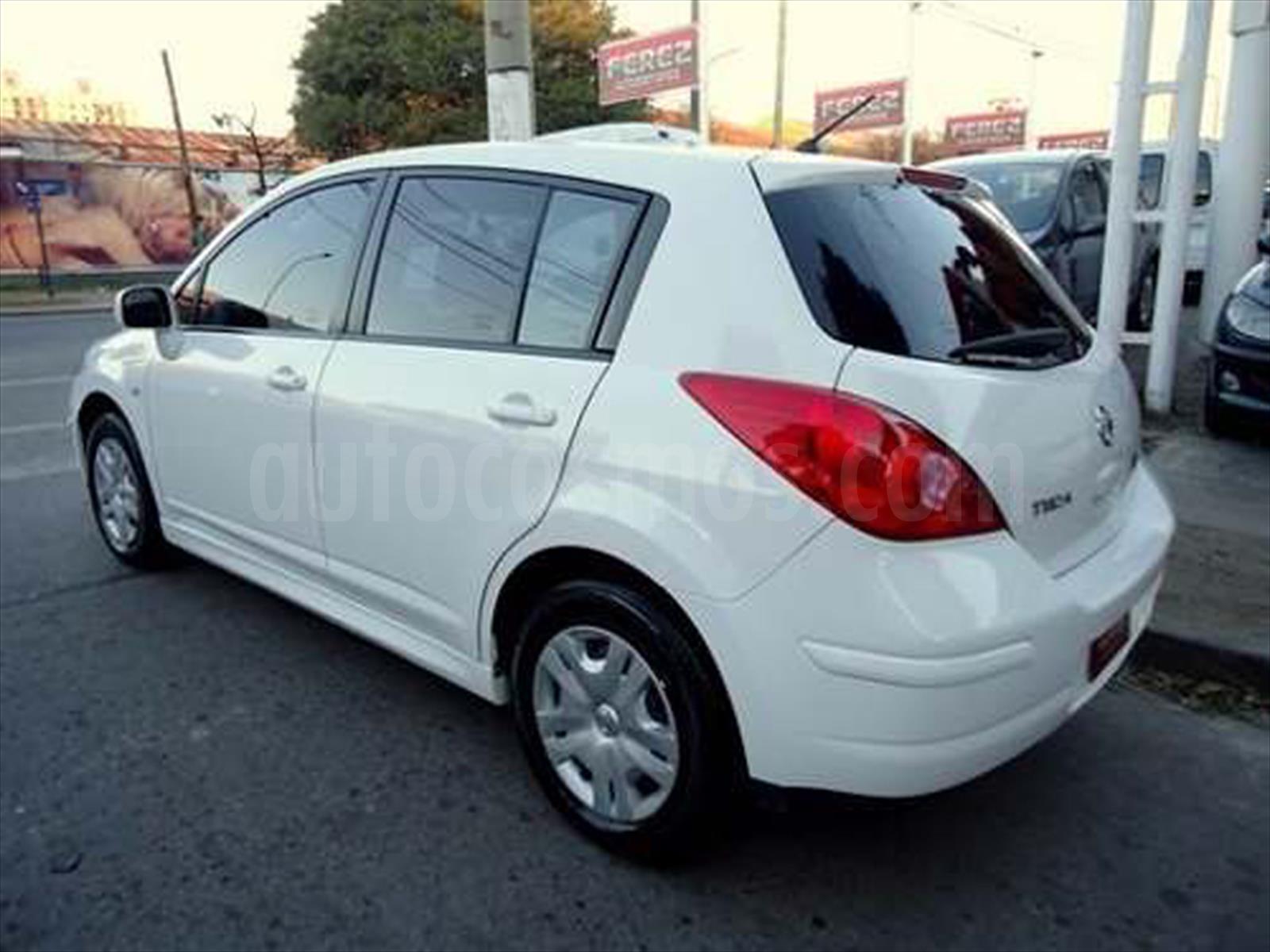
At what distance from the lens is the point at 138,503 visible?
14.2ft

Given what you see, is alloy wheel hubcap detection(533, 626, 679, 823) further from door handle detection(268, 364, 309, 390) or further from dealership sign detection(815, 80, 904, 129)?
dealership sign detection(815, 80, 904, 129)

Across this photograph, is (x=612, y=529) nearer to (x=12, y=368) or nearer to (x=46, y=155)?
(x=12, y=368)

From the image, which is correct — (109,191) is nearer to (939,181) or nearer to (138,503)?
(138,503)

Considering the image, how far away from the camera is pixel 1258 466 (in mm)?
5527

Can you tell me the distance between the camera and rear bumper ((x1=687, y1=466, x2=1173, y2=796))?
204cm

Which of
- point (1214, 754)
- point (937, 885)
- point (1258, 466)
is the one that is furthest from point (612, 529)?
point (1258, 466)

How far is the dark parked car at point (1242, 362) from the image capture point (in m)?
5.66

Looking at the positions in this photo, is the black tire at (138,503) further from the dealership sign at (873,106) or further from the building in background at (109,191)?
the building in background at (109,191)

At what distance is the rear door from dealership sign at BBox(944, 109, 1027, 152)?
43.6 metres

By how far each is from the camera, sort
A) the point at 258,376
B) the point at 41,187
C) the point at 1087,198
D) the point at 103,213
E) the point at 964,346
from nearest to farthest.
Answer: the point at 964,346 → the point at 258,376 → the point at 1087,198 → the point at 41,187 → the point at 103,213

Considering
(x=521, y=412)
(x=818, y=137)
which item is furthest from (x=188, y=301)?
(x=818, y=137)

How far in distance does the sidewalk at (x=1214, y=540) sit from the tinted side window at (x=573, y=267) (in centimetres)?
240

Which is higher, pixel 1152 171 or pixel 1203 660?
pixel 1152 171

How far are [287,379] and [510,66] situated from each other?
4689mm
